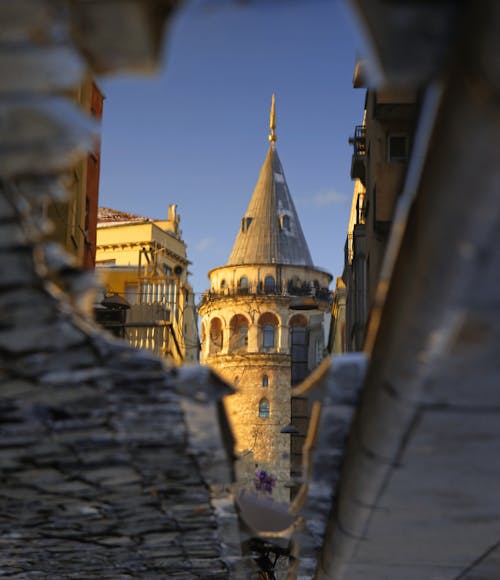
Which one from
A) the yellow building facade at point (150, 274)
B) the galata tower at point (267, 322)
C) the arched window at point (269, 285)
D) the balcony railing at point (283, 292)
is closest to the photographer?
the yellow building facade at point (150, 274)

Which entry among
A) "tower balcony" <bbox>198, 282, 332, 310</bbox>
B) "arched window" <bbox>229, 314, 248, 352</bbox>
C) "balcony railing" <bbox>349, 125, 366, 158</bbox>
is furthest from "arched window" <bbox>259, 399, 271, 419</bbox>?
"balcony railing" <bbox>349, 125, 366, 158</bbox>

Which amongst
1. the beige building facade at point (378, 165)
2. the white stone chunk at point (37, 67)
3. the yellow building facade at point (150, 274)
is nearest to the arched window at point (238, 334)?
the yellow building facade at point (150, 274)

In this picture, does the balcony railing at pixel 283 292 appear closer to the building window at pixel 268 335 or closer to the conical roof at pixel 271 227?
the conical roof at pixel 271 227

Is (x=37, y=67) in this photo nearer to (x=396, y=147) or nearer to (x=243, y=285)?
(x=396, y=147)

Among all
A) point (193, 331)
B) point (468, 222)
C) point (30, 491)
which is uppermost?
point (193, 331)

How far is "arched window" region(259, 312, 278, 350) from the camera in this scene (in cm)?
6469

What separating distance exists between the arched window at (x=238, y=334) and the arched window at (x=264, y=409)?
452 centimetres

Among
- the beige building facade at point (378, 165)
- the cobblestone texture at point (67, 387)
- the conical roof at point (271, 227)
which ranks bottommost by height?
the cobblestone texture at point (67, 387)

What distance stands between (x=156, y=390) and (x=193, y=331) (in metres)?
50.4

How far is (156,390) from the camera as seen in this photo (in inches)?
243

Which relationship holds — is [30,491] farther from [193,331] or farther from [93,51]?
[193,331]

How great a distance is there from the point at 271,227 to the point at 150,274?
31.8 meters

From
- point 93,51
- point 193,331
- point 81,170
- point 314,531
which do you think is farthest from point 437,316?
point 193,331

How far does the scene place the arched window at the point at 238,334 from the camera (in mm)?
65438
